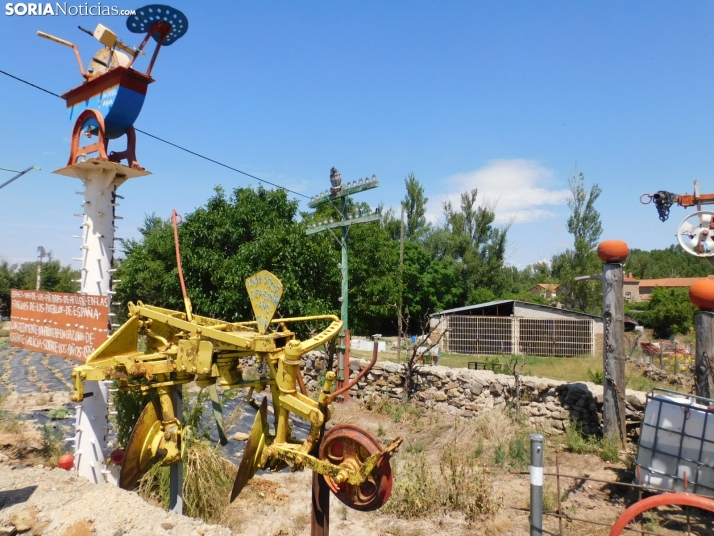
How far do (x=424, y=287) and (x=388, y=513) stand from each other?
2949 centimetres

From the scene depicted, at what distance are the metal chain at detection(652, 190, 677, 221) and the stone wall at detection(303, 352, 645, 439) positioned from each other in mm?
3044

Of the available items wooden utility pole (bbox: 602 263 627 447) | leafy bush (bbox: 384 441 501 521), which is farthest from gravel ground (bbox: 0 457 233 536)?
wooden utility pole (bbox: 602 263 627 447)

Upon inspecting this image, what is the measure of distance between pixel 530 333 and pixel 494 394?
1412cm

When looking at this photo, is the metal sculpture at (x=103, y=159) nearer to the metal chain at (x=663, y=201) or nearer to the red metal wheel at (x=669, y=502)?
the red metal wheel at (x=669, y=502)

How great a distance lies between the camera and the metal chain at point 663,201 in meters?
8.18

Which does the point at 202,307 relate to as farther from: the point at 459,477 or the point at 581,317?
the point at 581,317

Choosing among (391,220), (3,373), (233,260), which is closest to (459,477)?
(233,260)

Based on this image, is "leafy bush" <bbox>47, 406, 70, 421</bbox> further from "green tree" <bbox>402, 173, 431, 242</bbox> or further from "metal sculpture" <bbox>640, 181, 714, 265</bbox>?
"green tree" <bbox>402, 173, 431, 242</bbox>

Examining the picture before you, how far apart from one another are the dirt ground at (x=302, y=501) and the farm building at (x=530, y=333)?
14251mm

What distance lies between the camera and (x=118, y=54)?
6.02 meters

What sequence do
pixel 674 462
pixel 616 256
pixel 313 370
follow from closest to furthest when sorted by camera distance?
1. pixel 674 462
2. pixel 616 256
3. pixel 313 370

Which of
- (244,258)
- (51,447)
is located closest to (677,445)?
(51,447)

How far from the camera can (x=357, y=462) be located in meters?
3.25

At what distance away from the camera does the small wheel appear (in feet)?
22.3
